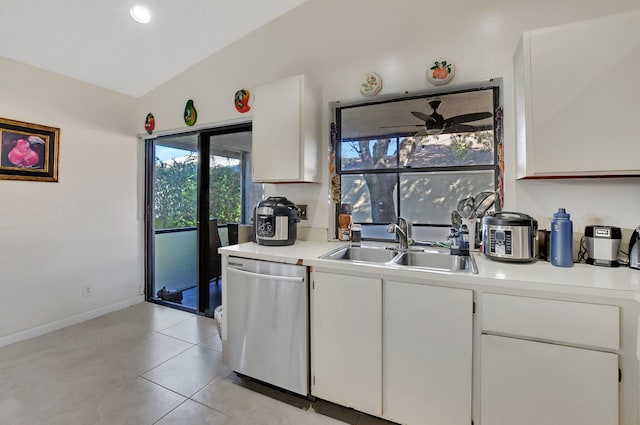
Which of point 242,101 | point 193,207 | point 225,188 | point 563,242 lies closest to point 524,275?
point 563,242

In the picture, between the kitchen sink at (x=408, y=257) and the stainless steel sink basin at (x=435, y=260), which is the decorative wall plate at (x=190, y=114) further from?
the stainless steel sink basin at (x=435, y=260)

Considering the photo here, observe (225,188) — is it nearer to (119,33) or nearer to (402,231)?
(119,33)

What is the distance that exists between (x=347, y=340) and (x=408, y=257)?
2.26 ft

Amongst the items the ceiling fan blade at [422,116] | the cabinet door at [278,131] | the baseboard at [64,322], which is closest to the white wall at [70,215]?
the baseboard at [64,322]

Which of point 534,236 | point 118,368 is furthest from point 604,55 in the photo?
point 118,368

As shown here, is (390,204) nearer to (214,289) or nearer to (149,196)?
(214,289)

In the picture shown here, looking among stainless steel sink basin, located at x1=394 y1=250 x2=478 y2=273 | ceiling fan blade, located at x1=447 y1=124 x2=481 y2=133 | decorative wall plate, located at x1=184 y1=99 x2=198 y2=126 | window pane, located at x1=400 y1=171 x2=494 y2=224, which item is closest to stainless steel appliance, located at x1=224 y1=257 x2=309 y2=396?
stainless steel sink basin, located at x1=394 y1=250 x2=478 y2=273

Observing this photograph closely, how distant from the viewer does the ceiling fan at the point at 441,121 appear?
2.00 metres

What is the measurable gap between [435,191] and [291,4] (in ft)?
6.60

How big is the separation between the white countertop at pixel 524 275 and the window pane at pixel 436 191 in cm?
46

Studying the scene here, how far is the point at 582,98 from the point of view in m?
1.44

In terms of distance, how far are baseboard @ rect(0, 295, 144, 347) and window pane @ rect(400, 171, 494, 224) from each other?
130 inches

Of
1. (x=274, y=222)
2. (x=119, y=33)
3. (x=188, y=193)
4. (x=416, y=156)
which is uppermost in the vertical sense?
(x=119, y=33)

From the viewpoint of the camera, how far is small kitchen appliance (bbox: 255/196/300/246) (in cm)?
206
